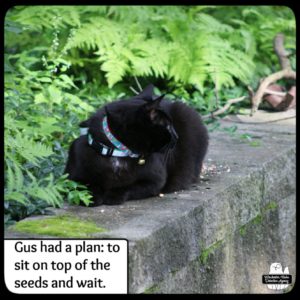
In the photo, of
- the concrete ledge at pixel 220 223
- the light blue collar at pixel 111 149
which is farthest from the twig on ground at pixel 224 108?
the light blue collar at pixel 111 149

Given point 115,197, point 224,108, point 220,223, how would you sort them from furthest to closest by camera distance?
point 224,108 < point 220,223 < point 115,197

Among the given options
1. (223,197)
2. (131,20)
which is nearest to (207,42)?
(131,20)

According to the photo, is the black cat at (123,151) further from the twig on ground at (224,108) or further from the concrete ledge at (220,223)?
the twig on ground at (224,108)

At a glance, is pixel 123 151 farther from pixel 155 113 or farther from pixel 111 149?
pixel 155 113

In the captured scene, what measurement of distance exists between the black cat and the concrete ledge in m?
0.10

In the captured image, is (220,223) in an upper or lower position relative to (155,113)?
lower

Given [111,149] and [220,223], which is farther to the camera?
[220,223]

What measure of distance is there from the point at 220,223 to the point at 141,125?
0.67 metres

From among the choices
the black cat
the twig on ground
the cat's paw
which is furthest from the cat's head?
the twig on ground

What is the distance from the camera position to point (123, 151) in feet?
13.0

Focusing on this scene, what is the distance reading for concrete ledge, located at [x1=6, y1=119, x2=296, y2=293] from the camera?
3.44 m

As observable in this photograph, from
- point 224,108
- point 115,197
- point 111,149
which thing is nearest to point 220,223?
point 115,197

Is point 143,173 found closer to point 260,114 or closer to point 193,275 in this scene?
point 193,275

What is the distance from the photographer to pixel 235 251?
426 cm
